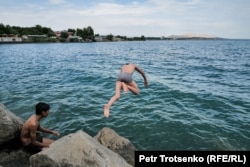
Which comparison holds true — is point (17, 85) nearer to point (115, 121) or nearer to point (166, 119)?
point (115, 121)

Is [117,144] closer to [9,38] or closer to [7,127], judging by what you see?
[7,127]

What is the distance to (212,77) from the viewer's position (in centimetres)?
2647

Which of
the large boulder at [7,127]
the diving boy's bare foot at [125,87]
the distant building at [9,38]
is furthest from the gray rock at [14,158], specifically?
the distant building at [9,38]

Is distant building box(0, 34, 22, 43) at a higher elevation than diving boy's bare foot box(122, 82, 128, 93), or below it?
higher

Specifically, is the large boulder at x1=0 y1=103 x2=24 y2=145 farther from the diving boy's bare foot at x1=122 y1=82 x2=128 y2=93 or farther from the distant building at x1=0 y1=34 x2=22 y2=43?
the distant building at x1=0 y1=34 x2=22 y2=43

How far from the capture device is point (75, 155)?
241 inches

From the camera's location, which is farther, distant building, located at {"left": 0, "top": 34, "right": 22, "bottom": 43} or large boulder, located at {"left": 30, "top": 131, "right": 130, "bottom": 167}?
distant building, located at {"left": 0, "top": 34, "right": 22, "bottom": 43}

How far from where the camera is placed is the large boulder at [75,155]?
19.8 feet

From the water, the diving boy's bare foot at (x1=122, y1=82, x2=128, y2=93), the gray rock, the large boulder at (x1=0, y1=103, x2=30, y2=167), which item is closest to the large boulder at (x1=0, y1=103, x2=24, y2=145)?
the large boulder at (x1=0, y1=103, x2=30, y2=167)

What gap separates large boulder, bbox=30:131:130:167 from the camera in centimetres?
603

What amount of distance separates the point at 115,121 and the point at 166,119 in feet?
8.86

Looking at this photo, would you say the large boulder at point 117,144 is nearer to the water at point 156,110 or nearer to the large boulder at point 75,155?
the water at point 156,110

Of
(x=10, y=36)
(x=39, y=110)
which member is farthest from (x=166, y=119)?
(x=10, y=36)

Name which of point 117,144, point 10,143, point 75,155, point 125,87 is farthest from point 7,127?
point 125,87
